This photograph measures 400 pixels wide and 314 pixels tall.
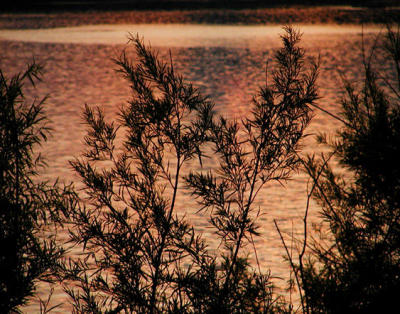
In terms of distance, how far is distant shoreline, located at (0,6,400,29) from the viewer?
90.1ft

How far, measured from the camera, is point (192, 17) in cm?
2991

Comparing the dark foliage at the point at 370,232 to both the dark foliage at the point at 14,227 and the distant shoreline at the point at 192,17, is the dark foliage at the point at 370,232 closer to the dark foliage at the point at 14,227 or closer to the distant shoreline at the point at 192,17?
the dark foliage at the point at 14,227

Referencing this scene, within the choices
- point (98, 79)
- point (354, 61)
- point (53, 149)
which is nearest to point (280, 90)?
point (53, 149)

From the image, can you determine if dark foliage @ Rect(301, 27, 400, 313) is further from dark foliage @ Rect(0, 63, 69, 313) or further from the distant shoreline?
the distant shoreline

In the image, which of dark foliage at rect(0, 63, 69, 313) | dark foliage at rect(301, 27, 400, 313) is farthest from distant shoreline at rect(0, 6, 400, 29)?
dark foliage at rect(0, 63, 69, 313)

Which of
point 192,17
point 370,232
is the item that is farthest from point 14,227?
point 192,17

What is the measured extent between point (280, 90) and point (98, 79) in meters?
11.1

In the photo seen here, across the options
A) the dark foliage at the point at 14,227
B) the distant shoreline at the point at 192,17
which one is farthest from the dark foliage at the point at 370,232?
the distant shoreline at the point at 192,17

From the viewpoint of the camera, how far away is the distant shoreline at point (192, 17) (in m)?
27.5

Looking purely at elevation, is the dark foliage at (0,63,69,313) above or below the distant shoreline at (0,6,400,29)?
below

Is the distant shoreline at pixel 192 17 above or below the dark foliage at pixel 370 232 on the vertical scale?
above

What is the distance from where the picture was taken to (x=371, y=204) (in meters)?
2.93

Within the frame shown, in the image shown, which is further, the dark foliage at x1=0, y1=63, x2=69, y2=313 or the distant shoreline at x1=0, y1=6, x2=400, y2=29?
the distant shoreline at x1=0, y1=6, x2=400, y2=29

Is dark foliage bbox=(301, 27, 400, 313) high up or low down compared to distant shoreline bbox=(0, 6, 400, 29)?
down
